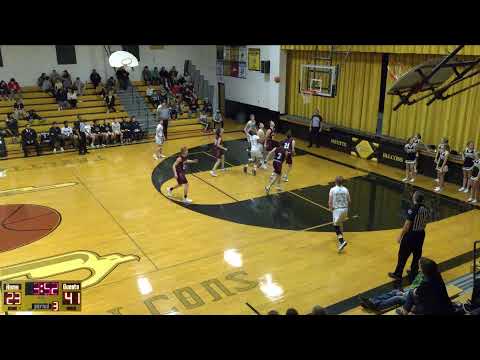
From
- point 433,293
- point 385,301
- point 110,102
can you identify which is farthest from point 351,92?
point 433,293

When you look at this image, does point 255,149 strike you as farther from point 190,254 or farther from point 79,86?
point 79,86

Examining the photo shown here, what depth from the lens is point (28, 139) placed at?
18609 mm

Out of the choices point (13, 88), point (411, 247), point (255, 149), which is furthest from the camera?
point (13, 88)

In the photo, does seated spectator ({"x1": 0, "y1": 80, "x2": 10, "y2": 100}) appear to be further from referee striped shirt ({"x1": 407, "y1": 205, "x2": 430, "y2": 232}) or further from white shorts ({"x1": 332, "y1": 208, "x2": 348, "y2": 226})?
referee striped shirt ({"x1": 407, "y1": 205, "x2": 430, "y2": 232})

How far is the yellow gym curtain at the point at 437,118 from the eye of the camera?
47.5ft

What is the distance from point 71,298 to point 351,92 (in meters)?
16.0

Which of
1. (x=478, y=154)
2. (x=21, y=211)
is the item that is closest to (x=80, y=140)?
(x=21, y=211)

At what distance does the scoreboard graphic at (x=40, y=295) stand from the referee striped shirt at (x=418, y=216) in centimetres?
585

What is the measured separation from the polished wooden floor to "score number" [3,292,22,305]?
2.20 meters

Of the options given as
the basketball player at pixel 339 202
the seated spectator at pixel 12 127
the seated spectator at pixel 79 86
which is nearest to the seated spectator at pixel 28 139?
the seated spectator at pixel 12 127

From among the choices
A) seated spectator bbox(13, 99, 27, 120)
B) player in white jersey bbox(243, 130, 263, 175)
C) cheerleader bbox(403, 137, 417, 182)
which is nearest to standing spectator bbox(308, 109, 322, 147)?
player in white jersey bbox(243, 130, 263, 175)

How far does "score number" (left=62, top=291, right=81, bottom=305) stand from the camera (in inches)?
229
